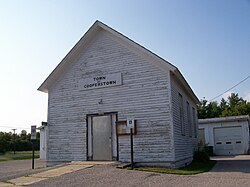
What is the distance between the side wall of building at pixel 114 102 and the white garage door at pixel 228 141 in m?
17.8

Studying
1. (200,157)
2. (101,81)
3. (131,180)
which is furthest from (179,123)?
(131,180)

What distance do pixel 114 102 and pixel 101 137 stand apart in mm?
1903

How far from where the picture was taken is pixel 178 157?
14.6 metres

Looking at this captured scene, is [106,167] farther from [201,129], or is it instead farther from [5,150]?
[5,150]

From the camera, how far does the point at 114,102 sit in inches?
607

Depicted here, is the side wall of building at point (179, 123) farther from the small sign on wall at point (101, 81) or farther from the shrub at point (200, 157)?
the small sign on wall at point (101, 81)

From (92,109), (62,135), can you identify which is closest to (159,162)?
(92,109)

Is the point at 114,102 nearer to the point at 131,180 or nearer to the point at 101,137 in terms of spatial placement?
the point at 101,137

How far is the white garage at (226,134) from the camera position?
2894cm

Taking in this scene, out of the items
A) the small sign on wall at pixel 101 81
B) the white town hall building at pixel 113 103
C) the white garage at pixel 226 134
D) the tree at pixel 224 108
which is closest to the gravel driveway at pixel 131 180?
the white town hall building at pixel 113 103

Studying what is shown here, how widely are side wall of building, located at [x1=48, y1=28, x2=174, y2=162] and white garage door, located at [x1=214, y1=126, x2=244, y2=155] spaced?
58.4ft

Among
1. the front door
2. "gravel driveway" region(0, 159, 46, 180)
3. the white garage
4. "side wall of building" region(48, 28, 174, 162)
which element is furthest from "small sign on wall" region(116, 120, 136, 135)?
the white garage

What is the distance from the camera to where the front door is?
605 inches

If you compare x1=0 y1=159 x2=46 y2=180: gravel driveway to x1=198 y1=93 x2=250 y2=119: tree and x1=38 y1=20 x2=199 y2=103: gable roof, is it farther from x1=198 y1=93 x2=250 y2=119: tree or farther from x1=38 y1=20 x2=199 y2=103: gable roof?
x1=198 y1=93 x2=250 y2=119: tree
